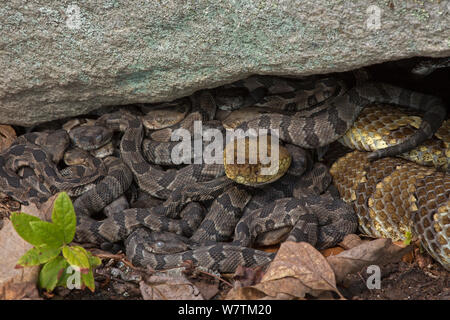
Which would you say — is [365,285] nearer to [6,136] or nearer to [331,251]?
[331,251]

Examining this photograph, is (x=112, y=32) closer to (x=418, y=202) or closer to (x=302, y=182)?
(x=302, y=182)

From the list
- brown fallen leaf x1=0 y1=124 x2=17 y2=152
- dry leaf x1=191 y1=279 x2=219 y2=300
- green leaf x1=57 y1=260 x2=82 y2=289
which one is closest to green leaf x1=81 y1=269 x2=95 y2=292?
green leaf x1=57 y1=260 x2=82 y2=289

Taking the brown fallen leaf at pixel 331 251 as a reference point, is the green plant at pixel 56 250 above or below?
above

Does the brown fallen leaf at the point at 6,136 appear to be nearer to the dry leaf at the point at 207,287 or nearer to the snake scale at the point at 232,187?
the snake scale at the point at 232,187

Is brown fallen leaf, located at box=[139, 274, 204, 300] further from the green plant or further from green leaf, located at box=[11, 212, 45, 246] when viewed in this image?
green leaf, located at box=[11, 212, 45, 246]

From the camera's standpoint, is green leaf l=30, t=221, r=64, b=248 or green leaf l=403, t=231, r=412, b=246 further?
green leaf l=403, t=231, r=412, b=246

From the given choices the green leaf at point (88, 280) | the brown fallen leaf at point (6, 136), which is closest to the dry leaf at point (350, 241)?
the green leaf at point (88, 280)

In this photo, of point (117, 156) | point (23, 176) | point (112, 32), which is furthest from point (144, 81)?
point (23, 176)

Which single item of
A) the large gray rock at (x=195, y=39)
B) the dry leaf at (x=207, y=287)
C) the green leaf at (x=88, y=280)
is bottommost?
the dry leaf at (x=207, y=287)
